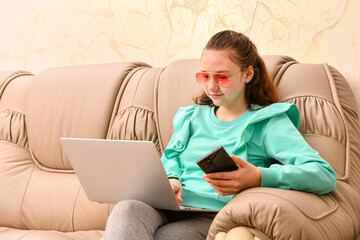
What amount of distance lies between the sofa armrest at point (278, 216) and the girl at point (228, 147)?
0.08 m

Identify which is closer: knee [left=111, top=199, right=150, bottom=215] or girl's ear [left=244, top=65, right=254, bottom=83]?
knee [left=111, top=199, right=150, bottom=215]

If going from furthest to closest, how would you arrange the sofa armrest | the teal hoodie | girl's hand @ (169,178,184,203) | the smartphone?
girl's hand @ (169,178,184,203), the teal hoodie, the smartphone, the sofa armrest

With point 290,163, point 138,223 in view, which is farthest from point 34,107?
point 290,163

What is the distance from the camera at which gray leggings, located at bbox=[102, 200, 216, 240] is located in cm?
105

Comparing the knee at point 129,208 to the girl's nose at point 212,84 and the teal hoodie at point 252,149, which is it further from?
the girl's nose at point 212,84

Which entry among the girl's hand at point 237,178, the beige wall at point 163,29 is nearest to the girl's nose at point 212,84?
the girl's hand at point 237,178

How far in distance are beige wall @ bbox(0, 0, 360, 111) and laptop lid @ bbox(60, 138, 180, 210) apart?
3.07 feet

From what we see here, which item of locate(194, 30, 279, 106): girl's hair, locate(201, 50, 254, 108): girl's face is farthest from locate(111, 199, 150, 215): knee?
locate(194, 30, 279, 106): girl's hair

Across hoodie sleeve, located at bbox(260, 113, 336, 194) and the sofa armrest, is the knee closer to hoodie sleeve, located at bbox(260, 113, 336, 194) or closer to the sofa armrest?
the sofa armrest

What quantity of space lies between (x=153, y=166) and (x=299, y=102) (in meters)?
0.65

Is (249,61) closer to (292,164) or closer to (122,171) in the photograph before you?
(292,164)

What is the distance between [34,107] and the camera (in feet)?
6.66

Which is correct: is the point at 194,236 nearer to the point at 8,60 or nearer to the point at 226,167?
the point at 226,167

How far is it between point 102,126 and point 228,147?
697 mm
